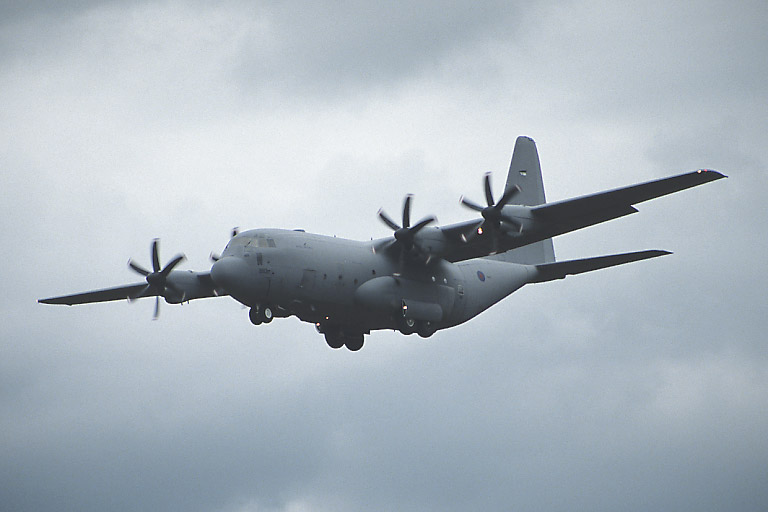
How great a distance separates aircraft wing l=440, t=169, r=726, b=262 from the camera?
93.2ft

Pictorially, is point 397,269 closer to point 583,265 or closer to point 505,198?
point 505,198

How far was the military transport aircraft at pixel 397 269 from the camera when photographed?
30422 millimetres

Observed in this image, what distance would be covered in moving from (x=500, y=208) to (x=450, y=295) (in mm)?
4866

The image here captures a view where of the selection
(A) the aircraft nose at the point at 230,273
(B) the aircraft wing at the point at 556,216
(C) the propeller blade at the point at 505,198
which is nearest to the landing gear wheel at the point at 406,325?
(B) the aircraft wing at the point at 556,216

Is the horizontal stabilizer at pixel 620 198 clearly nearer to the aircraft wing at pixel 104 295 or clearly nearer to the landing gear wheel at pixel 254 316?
the landing gear wheel at pixel 254 316

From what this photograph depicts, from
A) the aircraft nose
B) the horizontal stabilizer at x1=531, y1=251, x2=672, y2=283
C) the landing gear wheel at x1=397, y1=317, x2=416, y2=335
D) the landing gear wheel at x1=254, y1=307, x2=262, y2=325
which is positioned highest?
the aircraft nose

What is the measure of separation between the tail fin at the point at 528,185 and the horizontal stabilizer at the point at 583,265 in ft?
4.60

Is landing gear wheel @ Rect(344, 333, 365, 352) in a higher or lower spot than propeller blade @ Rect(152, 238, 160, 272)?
lower

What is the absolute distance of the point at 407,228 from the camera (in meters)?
32.9

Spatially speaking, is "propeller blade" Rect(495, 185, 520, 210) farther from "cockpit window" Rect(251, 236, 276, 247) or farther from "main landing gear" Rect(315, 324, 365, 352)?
"main landing gear" Rect(315, 324, 365, 352)

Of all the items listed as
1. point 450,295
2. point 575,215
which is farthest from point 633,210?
point 450,295

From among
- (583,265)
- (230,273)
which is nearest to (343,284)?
(230,273)

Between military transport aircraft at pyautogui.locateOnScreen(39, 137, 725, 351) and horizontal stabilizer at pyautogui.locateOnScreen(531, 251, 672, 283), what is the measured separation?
0.04 meters

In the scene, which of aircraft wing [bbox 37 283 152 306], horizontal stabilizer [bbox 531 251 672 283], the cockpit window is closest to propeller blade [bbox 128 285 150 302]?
aircraft wing [bbox 37 283 152 306]
